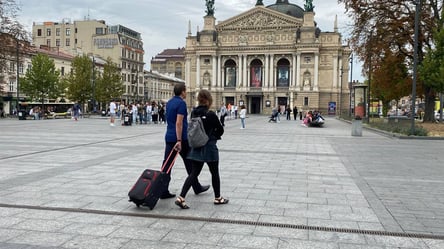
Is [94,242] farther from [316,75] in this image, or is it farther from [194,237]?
[316,75]

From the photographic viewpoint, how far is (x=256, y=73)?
3602 inches

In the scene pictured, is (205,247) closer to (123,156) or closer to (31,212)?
(31,212)

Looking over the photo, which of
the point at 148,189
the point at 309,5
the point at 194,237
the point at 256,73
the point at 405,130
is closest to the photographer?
the point at 194,237

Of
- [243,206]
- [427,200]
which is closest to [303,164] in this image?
[427,200]

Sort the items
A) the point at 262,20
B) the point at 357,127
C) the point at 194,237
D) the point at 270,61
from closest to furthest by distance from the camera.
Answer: the point at 194,237 → the point at 357,127 → the point at 262,20 → the point at 270,61

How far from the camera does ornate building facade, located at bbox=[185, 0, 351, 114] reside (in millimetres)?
87500

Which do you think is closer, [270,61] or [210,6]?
[270,61]

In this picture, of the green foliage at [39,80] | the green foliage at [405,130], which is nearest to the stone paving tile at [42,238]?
the green foliage at [405,130]

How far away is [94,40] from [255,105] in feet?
135

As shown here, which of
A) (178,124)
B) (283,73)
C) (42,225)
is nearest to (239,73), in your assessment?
(283,73)

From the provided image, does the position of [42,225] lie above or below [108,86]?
below

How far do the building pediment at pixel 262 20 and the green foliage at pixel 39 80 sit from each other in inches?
1727

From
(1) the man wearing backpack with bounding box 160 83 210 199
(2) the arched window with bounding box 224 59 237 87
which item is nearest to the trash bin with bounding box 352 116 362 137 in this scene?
(1) the man wearing backpack with bounding box 160 83 210 199

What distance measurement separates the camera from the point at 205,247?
4.61 m
